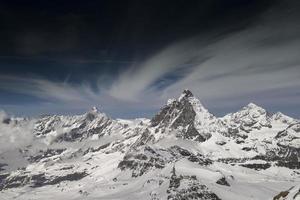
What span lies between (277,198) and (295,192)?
839 cm

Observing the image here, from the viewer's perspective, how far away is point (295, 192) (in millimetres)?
96000

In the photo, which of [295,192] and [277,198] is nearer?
[295,192]

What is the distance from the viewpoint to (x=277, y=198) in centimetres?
10375
